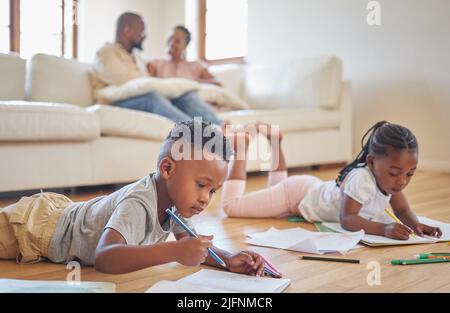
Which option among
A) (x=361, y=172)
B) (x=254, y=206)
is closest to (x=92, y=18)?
(x=254, y=206)

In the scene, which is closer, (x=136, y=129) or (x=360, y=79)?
(x=136, y=129)

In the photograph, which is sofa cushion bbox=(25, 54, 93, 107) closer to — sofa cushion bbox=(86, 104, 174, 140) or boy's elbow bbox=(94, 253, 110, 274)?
sofa cushion bbox=(86, 104, 174, 140)

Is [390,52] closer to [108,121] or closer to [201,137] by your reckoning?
[108,121]

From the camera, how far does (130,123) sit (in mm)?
2650

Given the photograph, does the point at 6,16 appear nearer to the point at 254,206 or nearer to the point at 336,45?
the point at 336,45

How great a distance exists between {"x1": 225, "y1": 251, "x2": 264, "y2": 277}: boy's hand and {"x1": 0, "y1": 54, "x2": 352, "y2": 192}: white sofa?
1369 millimetres

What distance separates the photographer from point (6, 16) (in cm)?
477

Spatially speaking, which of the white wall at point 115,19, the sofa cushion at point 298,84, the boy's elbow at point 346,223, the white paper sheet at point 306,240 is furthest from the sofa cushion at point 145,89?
the white wall at point 115,19

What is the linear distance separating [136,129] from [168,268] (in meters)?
1.43

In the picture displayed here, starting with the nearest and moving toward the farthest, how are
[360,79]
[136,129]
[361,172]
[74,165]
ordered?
1. [361,172]
2. [74,165]
3. [136,129]
4. [360,79]

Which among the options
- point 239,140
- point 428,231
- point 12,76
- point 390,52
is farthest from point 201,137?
point 390,52

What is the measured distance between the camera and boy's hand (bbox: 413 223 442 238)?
1.67 meters

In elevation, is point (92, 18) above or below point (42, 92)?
above

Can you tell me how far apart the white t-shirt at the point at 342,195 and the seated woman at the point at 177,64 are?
186 cm
